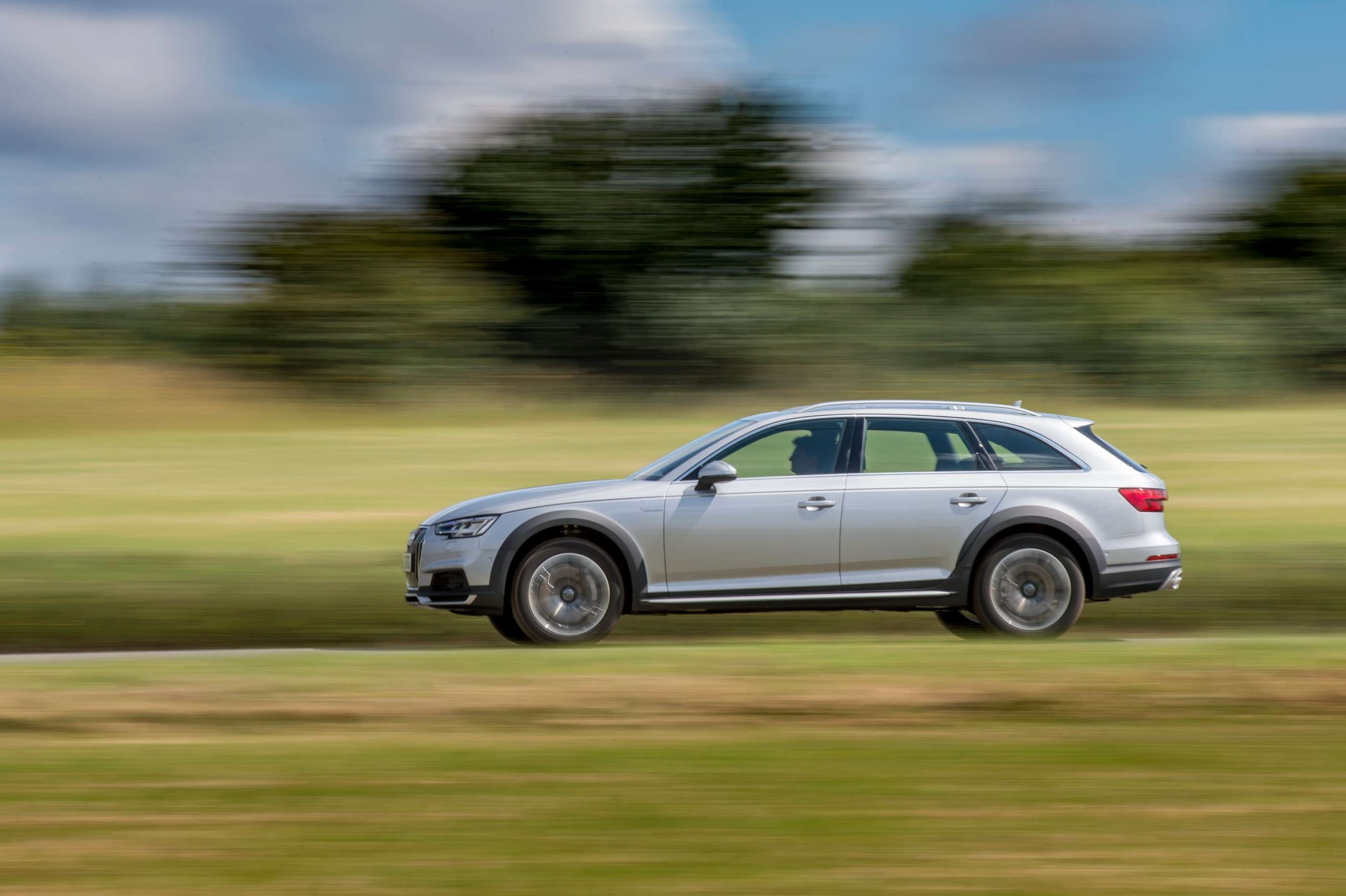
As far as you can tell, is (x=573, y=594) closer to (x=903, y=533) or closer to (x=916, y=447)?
(x=903, y=533)

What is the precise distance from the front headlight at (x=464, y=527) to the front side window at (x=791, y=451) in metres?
1.50

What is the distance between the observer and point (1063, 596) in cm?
1027

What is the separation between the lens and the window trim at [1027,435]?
→ 10352 millimetres

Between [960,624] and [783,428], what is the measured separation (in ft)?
6.62

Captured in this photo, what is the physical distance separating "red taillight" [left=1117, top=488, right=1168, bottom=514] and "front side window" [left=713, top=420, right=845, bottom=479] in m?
1.83

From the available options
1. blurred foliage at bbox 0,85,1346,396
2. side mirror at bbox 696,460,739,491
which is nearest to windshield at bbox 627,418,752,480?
side mirror at bbox 696,460,739,491

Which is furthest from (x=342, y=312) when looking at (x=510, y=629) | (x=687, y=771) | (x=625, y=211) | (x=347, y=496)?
(x=687, y=771)

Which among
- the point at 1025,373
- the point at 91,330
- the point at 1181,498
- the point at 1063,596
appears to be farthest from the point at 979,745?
the point at 91,330

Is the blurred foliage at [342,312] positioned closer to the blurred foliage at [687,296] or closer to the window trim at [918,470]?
the blurred foliage at [687,296]

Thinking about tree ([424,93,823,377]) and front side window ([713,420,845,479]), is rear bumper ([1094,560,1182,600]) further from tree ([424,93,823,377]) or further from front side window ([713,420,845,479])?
tree ([424,93,823,377])

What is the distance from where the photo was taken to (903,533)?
1015cm

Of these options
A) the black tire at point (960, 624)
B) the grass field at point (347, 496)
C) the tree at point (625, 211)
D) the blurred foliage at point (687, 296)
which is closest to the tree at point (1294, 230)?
the blurred foliage at point (687, 296)

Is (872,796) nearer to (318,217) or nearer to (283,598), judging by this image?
(283,598)

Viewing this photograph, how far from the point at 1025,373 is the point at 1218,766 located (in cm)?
2126
